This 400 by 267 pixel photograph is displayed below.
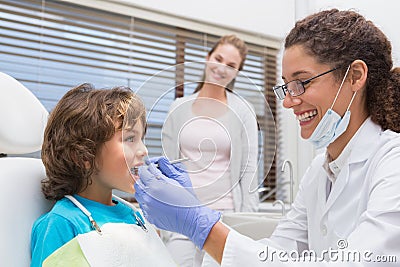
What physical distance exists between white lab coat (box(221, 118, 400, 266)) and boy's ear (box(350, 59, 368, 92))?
108 millimetres

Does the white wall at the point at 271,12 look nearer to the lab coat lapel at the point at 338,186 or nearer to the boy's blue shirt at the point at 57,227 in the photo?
the lab coat lapel at the point at 338,186

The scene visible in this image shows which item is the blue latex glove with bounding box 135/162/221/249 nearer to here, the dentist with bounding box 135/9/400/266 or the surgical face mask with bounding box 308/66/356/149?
the dentist with bounding box 135/9/400/266

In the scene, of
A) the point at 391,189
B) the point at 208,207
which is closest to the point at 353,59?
the point at 391,189

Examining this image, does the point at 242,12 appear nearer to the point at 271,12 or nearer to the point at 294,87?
the point at 271,12

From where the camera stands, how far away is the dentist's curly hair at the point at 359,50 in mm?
1152

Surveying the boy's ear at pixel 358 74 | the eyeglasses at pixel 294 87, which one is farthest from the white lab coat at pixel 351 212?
the eyeglasses at pixel 294 87

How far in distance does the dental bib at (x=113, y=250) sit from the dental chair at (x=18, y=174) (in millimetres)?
90

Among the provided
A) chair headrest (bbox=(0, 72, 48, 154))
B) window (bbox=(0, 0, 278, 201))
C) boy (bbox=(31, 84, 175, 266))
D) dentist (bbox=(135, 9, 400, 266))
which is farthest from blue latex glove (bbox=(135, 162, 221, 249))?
window (bbox=(0, 0, 278, 201))

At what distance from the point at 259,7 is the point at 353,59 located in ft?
6.74

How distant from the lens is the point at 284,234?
4.58 ft

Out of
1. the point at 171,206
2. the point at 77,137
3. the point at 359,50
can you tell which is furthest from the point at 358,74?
the point at 77,137

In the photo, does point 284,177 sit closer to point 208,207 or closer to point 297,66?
point 297,66

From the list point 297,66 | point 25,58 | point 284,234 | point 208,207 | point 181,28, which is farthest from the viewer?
point 181,28

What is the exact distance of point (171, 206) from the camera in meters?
0.93
